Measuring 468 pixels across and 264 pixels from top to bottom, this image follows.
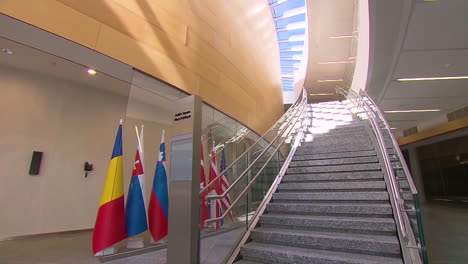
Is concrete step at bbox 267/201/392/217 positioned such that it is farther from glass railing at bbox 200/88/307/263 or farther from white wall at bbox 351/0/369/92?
white wall at bbox 351/0/369/92

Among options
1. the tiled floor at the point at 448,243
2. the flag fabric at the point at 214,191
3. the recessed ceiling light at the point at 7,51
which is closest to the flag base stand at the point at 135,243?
the flag fabric at the point at 214,191

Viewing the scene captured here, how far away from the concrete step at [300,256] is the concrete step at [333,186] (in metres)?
1.27

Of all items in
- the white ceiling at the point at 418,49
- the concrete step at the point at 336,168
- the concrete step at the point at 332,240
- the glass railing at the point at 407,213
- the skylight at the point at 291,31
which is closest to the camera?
the glass railing at the point at 407,213

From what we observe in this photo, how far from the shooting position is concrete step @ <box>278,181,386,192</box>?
138 inches

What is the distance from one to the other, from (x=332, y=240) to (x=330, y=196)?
0.95 m

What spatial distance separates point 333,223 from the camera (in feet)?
9.69

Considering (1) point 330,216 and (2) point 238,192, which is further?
(2) point 238,192

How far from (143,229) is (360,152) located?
397cm

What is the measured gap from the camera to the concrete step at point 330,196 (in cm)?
326

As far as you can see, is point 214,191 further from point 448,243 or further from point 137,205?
point 448,243

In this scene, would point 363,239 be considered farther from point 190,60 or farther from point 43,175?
point 43,175

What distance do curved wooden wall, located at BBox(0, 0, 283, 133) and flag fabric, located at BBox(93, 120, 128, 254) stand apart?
5.80ft

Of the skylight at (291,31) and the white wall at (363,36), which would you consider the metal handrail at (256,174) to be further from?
the skylight at (291,31)

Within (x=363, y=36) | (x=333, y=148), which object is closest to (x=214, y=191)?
(x=333, y=148)
